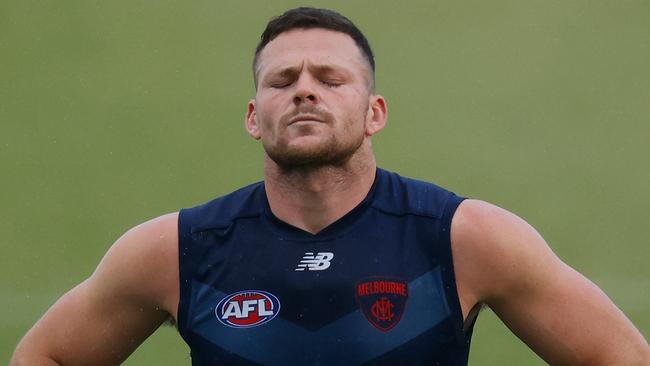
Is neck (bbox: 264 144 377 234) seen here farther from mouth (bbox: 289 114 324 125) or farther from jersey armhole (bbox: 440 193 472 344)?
jersey armhole (bbox: 440 193 472 344)

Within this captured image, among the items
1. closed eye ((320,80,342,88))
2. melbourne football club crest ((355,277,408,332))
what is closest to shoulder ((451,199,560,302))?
A: melbourne football club crest ((355,277,408,332))

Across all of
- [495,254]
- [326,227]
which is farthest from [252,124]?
[495,254]

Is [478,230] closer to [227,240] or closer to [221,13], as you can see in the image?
[227,240]

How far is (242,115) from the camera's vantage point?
6.82 metres

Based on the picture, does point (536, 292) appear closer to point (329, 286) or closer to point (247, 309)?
point (329, 286)

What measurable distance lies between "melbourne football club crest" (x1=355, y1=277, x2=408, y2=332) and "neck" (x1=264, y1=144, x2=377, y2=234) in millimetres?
233

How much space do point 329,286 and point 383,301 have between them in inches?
5.9

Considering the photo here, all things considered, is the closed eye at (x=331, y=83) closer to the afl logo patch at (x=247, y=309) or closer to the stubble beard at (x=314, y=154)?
the stubble beard at (x=314, y=154)

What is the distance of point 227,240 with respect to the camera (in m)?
3.34

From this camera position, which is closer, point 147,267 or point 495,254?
point 495,254

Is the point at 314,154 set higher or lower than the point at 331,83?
lower

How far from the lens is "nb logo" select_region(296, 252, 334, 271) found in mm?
3254

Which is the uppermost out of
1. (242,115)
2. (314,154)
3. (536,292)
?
(314,154)

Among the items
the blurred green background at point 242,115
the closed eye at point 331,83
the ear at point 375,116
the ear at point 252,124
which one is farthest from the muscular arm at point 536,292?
the blurred green background at point 242,115
